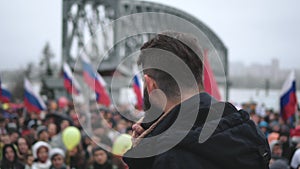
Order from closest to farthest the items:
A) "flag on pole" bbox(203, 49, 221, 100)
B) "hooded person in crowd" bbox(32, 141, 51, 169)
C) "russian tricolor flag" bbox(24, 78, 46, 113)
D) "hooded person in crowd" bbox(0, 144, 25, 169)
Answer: "flag on pole" bbox(203, 49, 221, 100) < "hooded person in crowd" bbox(32, 141, 51, 169) < "hooded person in crowd" bbox(0, 144, 25, 169) < "russian tricolor flag" bbox(24, 78, 46, 113)

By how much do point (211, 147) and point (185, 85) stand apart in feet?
0.78

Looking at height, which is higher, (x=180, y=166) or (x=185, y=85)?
(x=185, y=85)

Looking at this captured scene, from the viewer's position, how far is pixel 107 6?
45094 millimetres

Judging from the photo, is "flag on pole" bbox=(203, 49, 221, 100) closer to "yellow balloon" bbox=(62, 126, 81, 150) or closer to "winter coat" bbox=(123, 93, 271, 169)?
"winter coat" bbox=(123, 93, 271, 169)

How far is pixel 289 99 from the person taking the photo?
998 cm

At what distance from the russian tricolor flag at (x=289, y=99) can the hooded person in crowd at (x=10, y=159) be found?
6238 millimetres

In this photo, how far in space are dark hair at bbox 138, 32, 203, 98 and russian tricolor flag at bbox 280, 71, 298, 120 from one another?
8.84 metres

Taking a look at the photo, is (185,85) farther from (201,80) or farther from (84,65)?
(84,65)

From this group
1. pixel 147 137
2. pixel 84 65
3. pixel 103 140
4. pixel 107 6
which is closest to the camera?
pixel 147 137

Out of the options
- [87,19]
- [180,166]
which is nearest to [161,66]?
[180,166]

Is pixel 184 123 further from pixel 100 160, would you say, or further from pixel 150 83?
pixel 100 160

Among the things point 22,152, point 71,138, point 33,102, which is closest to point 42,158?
point 22,152

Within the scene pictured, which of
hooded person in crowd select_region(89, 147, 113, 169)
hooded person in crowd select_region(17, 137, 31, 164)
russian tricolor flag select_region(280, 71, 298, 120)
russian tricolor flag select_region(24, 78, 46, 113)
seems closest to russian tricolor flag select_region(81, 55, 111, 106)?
russian tricolor flag select_region(24, 78, 46, 113)

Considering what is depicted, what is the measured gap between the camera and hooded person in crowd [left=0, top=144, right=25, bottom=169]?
6.18m
